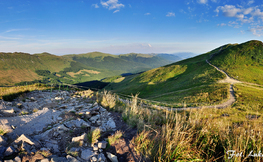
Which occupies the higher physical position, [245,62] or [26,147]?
[245,62]

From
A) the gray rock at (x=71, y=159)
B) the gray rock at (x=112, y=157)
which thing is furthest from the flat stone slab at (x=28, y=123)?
the gray rock at (x=112, y=157)

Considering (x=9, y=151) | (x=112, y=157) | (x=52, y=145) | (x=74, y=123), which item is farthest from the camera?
(x=74, y=123)

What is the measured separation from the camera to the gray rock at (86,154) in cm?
352

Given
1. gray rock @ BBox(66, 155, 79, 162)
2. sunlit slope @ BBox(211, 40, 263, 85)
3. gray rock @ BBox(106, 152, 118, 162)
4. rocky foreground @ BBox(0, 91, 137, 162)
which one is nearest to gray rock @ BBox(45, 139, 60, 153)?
rocky foreground @ BBox(0, 91, 137, 162)

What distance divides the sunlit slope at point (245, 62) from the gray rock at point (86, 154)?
46998 millimetres

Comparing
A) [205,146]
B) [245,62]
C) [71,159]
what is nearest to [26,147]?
[71,159]

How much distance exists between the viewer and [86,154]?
11.9 feet

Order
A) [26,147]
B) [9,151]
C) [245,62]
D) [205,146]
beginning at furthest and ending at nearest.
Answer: [245,62] < [205,146] < [26,147] < [9,151]

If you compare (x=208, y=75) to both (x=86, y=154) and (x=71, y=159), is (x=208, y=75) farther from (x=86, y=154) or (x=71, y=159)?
(x=71, y=159)

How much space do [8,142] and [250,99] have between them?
3037cm

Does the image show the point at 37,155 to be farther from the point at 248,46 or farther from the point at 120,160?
the point at 248,46

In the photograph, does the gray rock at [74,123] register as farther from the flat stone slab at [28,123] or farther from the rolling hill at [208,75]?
the rolling hill at [208,75]

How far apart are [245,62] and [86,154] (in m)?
67.2

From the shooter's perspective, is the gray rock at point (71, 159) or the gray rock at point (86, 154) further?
the gray rock at point (86, 154)
